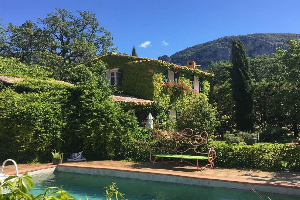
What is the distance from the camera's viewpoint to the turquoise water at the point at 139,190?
25.6 feet

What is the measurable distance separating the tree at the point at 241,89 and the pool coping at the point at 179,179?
15277 millimetres

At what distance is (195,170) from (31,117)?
24.5 feet

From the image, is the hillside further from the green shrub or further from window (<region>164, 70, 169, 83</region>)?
the green shrub

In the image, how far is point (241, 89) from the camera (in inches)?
914

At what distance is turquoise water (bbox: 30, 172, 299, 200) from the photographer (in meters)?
7.80

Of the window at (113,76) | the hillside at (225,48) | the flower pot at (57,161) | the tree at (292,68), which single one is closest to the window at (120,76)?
the window at (113,76)

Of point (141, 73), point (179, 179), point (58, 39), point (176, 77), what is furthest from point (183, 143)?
point (58, 39)

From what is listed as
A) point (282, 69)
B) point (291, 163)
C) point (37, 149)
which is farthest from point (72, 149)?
point (282, 69)

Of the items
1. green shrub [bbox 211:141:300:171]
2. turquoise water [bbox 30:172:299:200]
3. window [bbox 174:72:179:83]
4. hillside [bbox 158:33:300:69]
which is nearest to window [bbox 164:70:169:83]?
window [bbox 174:72:179:83]

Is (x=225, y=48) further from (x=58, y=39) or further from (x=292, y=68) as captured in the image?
(x=292, y=68)

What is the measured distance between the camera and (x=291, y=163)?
1002 centimetres

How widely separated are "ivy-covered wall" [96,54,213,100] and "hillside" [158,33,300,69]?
73013 mm

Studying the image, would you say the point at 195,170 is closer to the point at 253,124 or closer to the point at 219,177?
the point at 219,177

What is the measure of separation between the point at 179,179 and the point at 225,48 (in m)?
91.1
